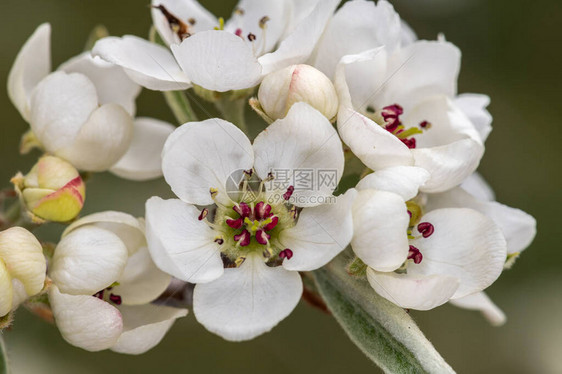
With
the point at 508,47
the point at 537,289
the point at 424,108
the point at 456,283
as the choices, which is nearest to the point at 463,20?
the point at 508,47

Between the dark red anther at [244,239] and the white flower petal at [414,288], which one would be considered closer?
the white flower petal at [414,288]

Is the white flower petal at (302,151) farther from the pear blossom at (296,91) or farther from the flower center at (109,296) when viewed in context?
the flower center at (109,296)

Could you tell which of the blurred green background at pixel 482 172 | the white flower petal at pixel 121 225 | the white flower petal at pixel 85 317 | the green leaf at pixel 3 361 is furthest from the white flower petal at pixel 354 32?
the blurred green background at pixel 482 172

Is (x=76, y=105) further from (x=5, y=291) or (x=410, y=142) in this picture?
(x=410, y=142)

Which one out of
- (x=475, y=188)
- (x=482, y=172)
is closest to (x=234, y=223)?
(x=475, y=188)

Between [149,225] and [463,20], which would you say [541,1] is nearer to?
[463,20]

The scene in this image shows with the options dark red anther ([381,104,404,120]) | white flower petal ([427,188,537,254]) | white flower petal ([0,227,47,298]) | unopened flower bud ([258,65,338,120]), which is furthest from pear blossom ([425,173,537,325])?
white flower petal ([0,227,47,298])

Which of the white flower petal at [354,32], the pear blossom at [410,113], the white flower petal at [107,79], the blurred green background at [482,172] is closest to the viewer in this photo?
the pear blossom at [410,113]
